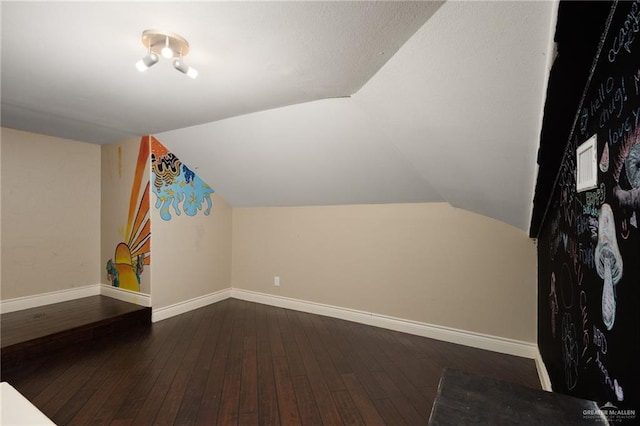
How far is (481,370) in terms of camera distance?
2.40 meters

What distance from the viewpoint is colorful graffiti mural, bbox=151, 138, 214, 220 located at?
11.3ft

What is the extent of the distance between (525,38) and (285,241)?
11.1 feet

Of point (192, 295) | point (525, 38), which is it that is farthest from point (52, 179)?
point (525, 38)

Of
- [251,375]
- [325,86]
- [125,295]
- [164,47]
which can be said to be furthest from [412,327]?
[125,295]

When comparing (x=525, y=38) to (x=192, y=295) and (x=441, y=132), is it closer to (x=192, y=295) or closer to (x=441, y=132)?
(x=441, y=132)

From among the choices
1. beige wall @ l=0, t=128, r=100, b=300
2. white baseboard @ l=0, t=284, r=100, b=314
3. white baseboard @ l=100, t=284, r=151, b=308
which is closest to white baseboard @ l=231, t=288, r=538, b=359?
white baseboard @ l=100, t=284, r=151, b=308

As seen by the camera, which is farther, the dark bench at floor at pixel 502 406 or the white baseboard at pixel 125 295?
the white baseboard at pixel 125 295

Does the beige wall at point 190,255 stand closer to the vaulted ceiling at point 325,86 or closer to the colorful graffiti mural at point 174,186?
the colorful graffiti mural at point 174,186

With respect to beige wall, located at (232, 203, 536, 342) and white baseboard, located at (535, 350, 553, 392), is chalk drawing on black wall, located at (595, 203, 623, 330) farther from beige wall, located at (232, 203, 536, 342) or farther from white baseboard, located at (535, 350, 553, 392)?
beige wall, located at (232, 203, 536, 342)

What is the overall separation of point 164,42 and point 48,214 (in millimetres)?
3206

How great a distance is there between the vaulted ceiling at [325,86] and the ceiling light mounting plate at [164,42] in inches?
1.7

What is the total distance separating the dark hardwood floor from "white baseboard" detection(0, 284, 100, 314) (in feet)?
3.80

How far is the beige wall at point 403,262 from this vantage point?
8.98 ft

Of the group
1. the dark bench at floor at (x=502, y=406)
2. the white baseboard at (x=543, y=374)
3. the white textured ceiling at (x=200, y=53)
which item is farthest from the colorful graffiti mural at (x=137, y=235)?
the white baseboard at (x=543, y=374)
